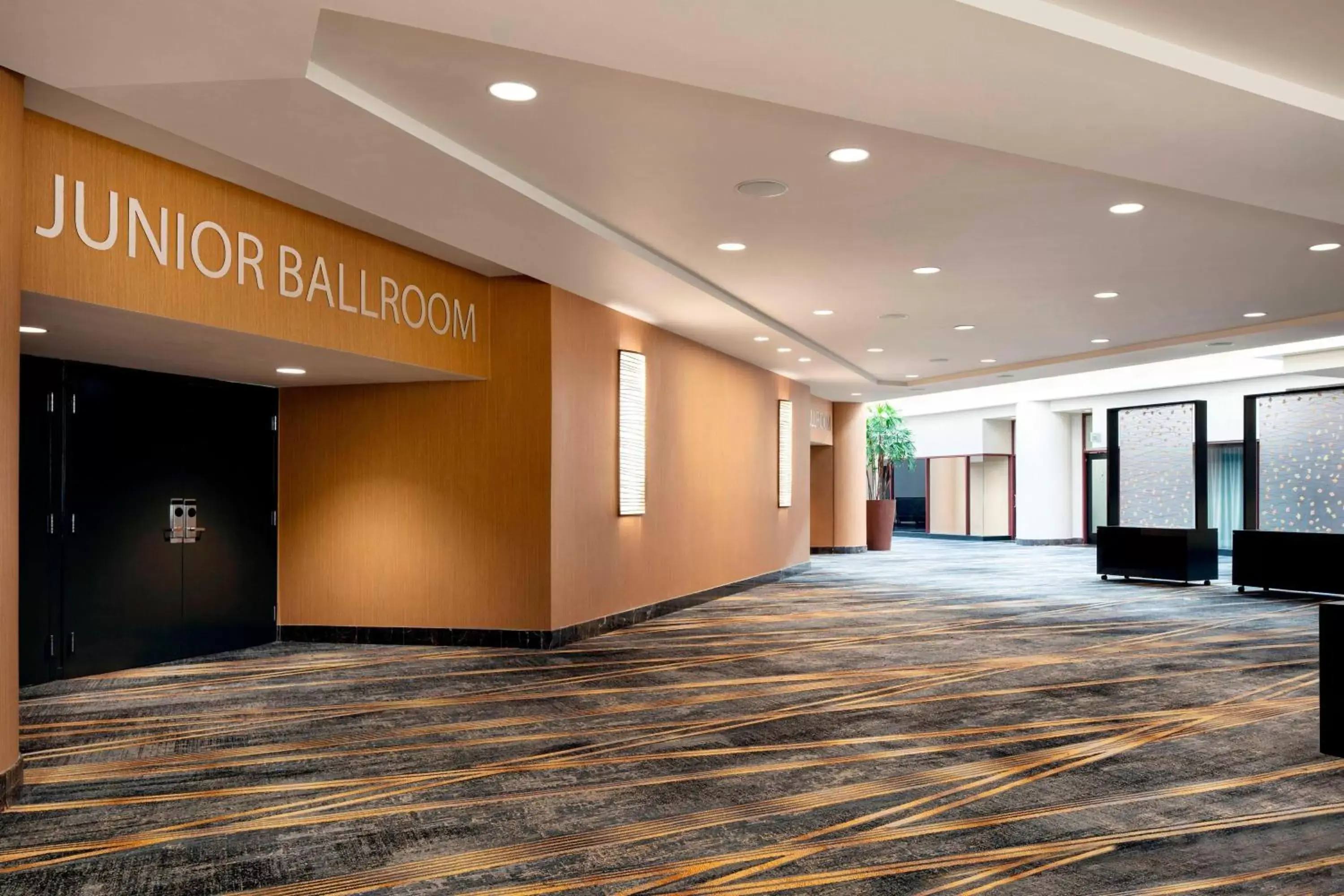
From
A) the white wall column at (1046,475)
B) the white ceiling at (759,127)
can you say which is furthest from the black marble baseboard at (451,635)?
the white wall column at (1046,475)

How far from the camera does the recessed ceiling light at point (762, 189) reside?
572 cm

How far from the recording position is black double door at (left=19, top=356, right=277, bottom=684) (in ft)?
22.1

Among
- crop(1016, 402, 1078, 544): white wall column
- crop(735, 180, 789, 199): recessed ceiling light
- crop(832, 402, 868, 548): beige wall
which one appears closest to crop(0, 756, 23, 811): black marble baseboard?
crop(735, 180, 789, 199): recessed ceiling light

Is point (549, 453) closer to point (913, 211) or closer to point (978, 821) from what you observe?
point (913, 211)

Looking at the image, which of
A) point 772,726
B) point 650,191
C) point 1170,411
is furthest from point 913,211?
point 1170,411

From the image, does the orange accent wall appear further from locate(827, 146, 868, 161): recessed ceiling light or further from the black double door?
locate(827, 146, 868, 161): recessed ceiling light

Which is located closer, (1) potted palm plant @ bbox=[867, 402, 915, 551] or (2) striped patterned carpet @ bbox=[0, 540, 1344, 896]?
(2) striped patterned carpet @ bbox=[0, 540, 1344, 896]

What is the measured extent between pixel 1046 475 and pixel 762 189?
18.4 metres

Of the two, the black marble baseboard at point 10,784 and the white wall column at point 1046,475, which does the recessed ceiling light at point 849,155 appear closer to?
the black marble baseboard at point 10,784

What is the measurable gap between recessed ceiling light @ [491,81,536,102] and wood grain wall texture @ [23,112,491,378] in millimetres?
2157

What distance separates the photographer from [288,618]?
881 cm

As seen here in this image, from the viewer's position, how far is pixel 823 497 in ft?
64.1

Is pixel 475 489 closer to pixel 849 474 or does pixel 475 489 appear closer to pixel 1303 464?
pixel 1303 464

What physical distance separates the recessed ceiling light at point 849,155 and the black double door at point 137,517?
208 inches
